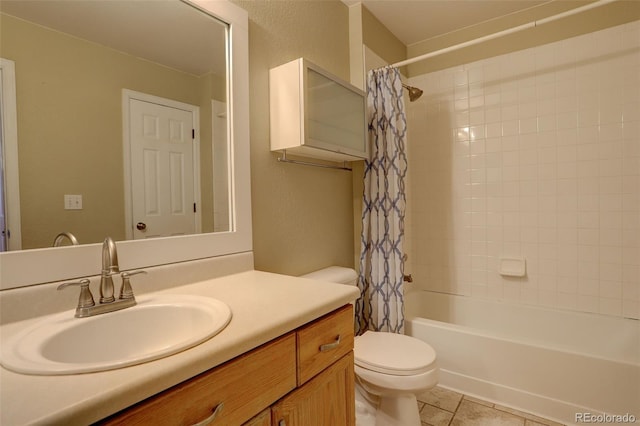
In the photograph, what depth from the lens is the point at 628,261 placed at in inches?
74.8

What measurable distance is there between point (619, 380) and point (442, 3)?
235 cm

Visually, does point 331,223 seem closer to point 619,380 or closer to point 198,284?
point 198,284

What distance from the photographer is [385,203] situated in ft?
6.29

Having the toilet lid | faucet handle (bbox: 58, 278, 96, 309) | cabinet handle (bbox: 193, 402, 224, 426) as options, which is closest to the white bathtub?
the toilet lid

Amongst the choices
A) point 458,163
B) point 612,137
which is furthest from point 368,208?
point 612,137

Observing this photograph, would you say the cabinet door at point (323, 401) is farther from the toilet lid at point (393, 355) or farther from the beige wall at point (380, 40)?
the beige wall at point (380, 40)

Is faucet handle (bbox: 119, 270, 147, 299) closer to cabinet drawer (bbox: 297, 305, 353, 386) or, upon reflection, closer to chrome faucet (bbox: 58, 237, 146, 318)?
chrome faucet (bbox: 58, 237, 146, 318)

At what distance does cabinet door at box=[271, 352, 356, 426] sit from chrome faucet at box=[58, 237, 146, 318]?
0.51m

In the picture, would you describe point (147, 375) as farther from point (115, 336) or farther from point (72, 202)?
point (72, 202)

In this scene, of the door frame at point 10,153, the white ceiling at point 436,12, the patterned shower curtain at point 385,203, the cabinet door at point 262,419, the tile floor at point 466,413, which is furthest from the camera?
the white ceiling at point 436,12

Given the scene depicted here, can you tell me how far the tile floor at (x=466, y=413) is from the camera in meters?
1.60

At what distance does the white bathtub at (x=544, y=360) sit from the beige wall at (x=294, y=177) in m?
0.85

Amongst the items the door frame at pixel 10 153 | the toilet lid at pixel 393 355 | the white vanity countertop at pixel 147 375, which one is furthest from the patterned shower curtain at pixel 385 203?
the door frame at pixel 10 153

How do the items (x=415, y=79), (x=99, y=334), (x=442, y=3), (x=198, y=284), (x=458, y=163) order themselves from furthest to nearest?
(x=415, y=79)
(x=458, y=163)
(x=442, y=3)
(x=198, y=284)
(x=99, y=334)
